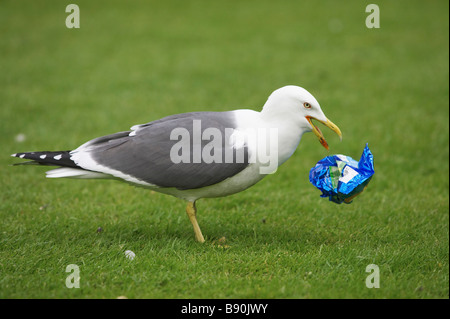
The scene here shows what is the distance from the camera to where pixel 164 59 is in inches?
438

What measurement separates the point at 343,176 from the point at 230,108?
459 centimetres

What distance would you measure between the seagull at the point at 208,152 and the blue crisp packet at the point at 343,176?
8.2 inches

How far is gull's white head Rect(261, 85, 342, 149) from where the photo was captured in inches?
162

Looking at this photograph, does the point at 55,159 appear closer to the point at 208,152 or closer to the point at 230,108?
the point at 208,152

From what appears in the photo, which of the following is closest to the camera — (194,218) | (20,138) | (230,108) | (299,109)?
(299,109)

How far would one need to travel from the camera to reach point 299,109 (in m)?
4.14

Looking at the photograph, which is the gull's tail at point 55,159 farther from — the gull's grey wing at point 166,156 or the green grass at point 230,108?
the green grass at point 230,108

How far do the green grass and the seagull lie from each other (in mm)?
629

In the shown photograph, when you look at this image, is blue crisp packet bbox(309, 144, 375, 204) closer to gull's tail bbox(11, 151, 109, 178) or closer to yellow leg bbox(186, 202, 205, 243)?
yellow leg bbox(186, 202, 205, 243)

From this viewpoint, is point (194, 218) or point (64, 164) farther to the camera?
point (194, 218)

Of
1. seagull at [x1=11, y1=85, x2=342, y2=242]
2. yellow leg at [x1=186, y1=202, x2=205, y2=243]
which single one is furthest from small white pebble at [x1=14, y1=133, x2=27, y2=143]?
yellow leg at [x1=186, y1=202, x2=205, y2=243]

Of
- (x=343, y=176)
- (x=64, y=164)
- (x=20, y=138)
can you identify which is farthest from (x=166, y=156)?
(x=20, y=138)

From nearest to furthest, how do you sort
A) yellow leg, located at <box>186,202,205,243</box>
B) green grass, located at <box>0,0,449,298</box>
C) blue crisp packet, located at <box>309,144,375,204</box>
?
green grass, located at <box>0,0,449,298</box> → blue crisp packet, located at <box>309,144,375,204</box> → yellow leg, located at <box>186,202,205,243</box>
